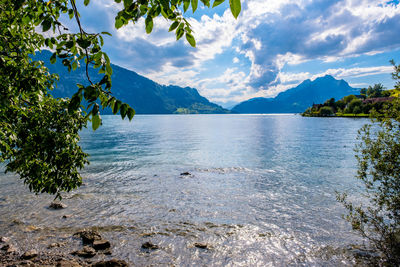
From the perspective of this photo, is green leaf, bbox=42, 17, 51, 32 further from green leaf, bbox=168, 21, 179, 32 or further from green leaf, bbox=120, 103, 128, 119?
green leaf, bbox=120, 103, 128, 119

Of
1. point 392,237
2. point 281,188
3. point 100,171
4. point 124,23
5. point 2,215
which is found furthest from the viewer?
point 100,171

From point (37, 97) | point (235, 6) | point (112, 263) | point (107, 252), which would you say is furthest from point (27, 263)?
point (235, 6)

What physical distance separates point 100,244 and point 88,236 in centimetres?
125

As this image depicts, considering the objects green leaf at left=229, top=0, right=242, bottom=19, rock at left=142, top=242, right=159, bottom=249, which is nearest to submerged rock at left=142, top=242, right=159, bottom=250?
rock at left=142, top=242, right=159, bottom=249

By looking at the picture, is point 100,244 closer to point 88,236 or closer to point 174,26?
point 88,236

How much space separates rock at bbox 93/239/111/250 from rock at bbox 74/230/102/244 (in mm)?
408

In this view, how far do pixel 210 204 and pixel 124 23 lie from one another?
17.1 meters

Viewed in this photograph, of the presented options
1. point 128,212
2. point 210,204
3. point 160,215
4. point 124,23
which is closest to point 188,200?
point 210,204

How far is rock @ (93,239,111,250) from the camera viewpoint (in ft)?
39.4

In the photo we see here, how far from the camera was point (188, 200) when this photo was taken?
2002 centimetres

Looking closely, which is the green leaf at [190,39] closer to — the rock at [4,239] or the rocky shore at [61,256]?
the rocky shore at [61,256]

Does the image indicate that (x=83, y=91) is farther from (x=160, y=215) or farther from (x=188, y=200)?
(x=188, y=200)

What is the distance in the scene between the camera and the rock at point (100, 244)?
12.0 meters

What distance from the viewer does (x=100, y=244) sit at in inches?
476
